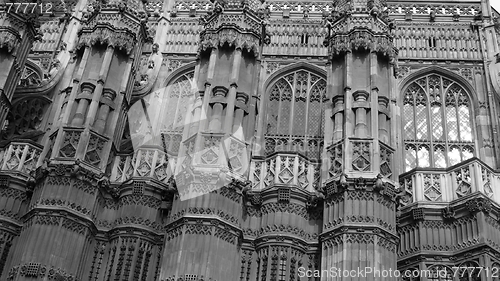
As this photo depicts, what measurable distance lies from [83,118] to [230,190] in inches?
188

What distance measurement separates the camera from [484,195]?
15281mm

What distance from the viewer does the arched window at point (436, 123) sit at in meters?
20.4

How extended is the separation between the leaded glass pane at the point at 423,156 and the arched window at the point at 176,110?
7.52 metres

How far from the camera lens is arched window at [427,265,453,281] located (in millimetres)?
15141

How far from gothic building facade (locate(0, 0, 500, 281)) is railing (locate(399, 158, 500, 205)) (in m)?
0.04

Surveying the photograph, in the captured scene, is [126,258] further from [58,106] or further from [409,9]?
[409,9]

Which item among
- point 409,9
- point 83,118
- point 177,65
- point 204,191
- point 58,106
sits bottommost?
point 204,191

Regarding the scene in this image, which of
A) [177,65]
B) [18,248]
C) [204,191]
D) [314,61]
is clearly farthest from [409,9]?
[18,248]

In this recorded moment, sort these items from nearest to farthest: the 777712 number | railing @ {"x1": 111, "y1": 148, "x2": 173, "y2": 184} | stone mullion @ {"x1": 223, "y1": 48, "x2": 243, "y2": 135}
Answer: stone mullion @ {"x1": 223, "y1": 48, "x2": 243, "y2": 135}, railing @ {"x1": 111, "y1": 148, "x2": 173, "y2": 184}, the 777712 number

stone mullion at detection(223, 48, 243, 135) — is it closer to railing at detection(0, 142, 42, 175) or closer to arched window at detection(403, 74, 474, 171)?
railing at detection(0, 142, 42, 175)

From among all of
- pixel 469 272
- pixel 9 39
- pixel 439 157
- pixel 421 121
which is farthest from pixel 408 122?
pixel 9 39

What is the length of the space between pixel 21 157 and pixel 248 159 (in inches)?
246

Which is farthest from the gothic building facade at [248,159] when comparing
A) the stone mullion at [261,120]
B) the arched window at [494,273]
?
the stone mullion at [261,120]

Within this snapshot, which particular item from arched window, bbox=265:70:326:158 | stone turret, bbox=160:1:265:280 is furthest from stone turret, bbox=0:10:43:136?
arched window, bbox=265:70:326:158
